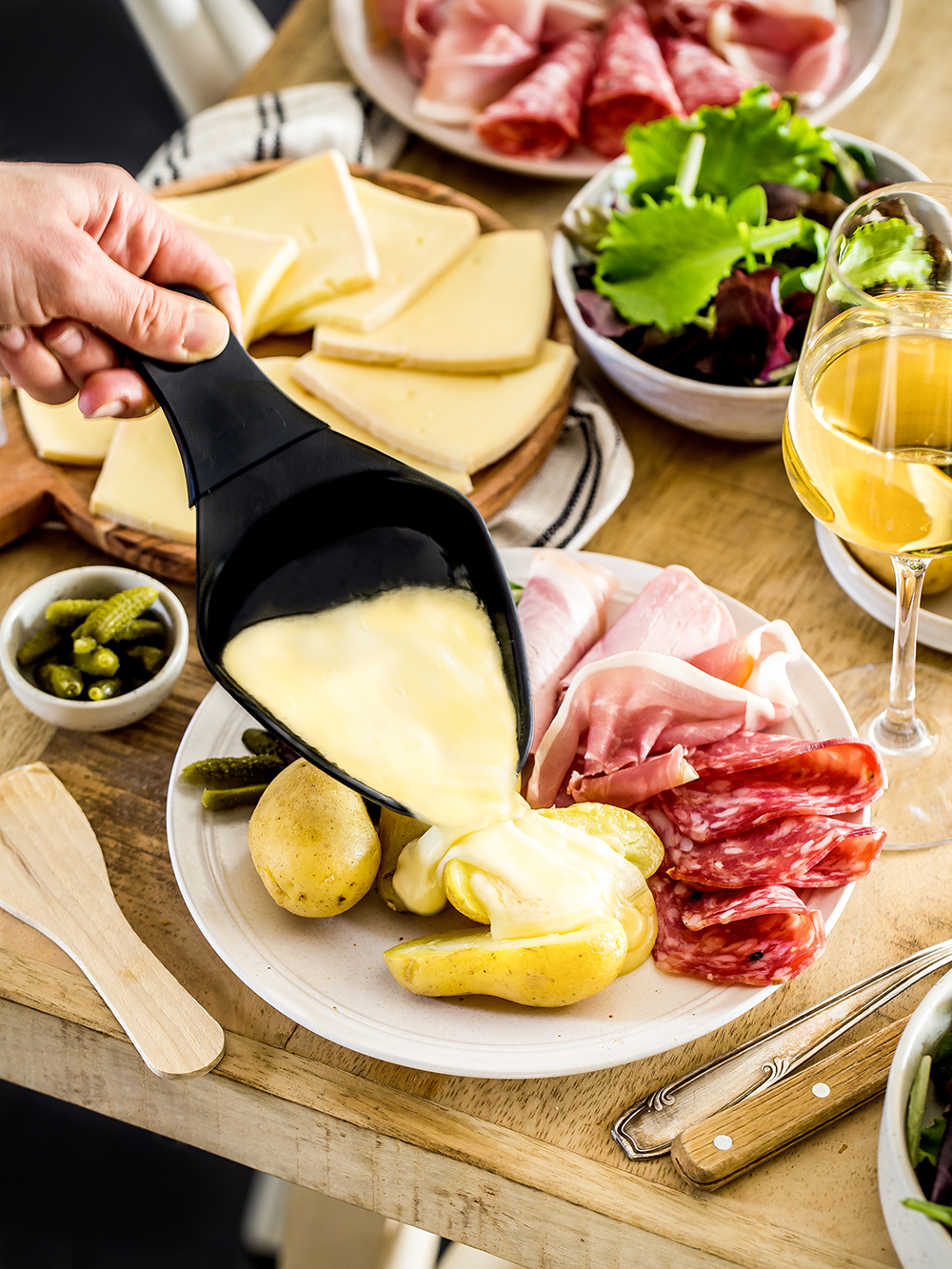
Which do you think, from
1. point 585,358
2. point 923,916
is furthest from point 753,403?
point 923,916

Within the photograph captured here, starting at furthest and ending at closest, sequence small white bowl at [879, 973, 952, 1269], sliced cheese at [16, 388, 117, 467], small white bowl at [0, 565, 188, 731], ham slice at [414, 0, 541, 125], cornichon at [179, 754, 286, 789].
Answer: ham slice at [414, 0, 541, 125], sliced cheese at [16, 388, 117, 467], small white bowl at [0, 565, 188, 731], cornichon at [179, 754, 286, 789], small white bowl at [879, 973, 952, 1269]

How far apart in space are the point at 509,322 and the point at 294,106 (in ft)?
2.22

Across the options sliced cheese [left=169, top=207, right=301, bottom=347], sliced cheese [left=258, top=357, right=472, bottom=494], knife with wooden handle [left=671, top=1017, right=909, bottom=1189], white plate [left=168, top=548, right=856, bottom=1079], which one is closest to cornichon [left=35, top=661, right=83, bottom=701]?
white plate [left=168, top=548, right=856, bottom=1079]

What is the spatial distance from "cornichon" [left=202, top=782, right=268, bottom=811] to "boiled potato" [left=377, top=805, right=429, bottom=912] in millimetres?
125

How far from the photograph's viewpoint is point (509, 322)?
63.9 inches

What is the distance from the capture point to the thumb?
45.2 inches

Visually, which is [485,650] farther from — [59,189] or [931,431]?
[59,189]

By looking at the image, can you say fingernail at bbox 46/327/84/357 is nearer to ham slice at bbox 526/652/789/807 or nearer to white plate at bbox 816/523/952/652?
ham slice at bbox 526/652/789/807

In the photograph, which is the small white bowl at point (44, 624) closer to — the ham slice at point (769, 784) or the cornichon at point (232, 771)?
the cornichon at point (232, 771)

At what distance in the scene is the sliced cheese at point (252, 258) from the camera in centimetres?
159

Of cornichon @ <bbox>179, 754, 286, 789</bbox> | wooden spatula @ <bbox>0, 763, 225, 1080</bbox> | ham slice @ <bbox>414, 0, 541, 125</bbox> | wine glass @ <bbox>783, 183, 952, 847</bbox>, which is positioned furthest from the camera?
ham slice @ <bbox>414, 0, 541, 125</bbox>

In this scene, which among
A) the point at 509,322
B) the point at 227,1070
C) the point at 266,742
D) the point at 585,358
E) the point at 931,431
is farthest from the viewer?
the point at 585,358

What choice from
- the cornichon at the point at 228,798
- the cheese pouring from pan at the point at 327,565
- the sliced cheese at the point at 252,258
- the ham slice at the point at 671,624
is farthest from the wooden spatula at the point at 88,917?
the sliced cheese at the point at 252,258

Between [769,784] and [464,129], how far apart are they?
1.36m
